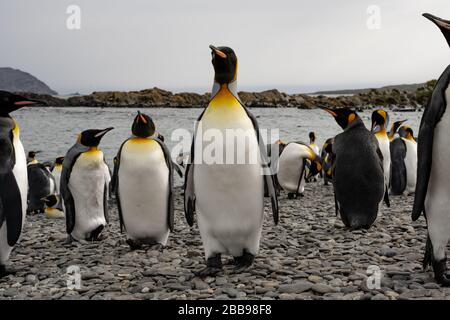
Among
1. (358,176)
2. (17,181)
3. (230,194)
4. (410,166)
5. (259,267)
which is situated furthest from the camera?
(410,166)

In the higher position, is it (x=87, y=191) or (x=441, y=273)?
(x=87, y=191)

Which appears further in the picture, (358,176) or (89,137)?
(358,176)

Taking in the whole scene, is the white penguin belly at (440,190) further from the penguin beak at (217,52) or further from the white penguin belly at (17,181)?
the white penguin belly at (17,181)

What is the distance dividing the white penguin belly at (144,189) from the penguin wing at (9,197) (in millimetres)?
1244

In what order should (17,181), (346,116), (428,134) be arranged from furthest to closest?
(346,116)
(17,181)
(428,134)

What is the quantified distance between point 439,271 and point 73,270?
3116mm

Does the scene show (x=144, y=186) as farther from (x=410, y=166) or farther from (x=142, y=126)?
(x=410, y=166)

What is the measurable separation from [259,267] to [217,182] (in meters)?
0.86

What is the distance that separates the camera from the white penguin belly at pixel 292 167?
9.52 meters

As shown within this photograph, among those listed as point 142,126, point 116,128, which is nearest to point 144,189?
point 142,126

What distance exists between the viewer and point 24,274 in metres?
4.25

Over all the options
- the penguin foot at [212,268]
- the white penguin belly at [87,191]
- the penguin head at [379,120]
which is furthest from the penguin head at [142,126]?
the penguin head at [379,120]

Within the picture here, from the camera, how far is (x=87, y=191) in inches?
222
